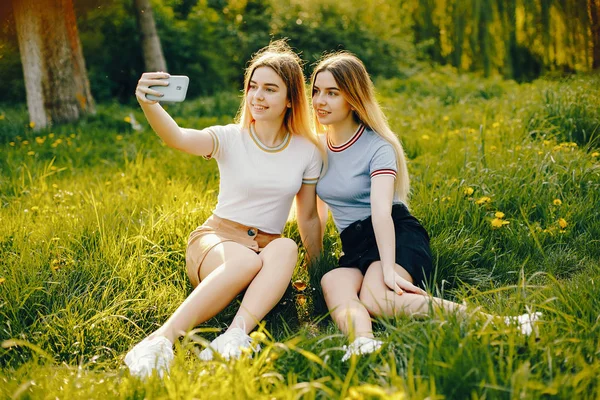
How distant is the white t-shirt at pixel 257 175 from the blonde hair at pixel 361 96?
1.06 feet

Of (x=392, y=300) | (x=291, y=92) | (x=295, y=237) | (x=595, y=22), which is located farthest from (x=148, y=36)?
(x=392, y=300)

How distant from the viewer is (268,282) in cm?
234

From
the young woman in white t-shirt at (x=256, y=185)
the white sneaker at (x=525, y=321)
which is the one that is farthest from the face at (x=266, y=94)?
the white sneaker at (x=525, y=321)

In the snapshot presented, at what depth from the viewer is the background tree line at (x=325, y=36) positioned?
9086 mm

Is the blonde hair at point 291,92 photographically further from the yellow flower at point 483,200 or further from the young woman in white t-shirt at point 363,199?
the yellow flower at point 483,200

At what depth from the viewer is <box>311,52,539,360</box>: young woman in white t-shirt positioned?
238 cm

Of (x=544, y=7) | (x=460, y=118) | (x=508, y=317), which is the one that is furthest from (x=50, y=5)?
(x=544, y=7)

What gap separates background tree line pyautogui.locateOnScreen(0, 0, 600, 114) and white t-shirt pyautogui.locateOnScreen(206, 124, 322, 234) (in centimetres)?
518

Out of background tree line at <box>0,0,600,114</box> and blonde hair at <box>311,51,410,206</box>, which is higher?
background tree line at <box>0,0,600,114</box>

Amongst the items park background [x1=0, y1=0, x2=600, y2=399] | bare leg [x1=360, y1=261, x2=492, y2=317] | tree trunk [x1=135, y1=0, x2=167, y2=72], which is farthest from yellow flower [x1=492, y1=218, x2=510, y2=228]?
tree trunk [x1=135, y1=0, x2=167, y2=72]

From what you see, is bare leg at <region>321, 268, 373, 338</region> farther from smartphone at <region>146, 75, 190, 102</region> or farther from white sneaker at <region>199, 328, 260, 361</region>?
smartphone at <region>146, 75, 190, 102</region>

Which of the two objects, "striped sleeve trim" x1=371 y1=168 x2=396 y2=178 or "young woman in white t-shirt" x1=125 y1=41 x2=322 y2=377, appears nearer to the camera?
"young woman in white t-shirt" x1=125 y1=41 x2=322 y2=377

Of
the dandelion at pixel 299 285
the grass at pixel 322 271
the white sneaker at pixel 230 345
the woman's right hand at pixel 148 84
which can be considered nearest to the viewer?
the grass at pixel 322 271

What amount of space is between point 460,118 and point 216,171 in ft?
8.51
